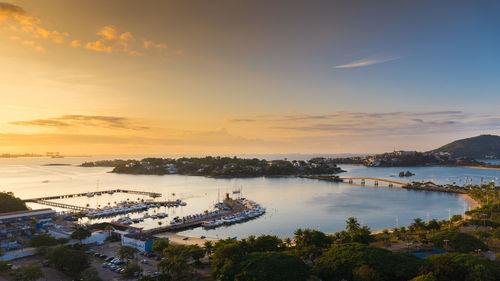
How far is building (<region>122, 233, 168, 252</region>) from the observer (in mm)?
20172

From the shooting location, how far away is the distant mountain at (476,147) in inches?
5979

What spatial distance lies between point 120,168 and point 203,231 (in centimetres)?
8037

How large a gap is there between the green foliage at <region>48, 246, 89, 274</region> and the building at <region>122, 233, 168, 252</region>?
4398 mm

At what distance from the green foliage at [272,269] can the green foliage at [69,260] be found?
8562mm

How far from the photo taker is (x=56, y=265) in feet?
52.9

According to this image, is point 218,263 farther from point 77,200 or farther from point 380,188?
point 380,188

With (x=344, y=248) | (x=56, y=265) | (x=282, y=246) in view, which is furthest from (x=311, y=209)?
(x=56, y=265)

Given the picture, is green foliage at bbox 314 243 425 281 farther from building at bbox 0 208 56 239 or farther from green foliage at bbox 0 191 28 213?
green foliage at bbox 0 191 28 213

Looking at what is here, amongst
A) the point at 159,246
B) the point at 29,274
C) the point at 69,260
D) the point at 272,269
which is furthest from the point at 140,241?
the point at 272,269

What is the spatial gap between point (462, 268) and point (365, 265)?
3755 millimetres

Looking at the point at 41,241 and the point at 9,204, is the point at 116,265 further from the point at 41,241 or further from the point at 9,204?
the point at 9,204

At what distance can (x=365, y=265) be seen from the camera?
41.7 ft

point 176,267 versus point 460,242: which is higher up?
point 460,242

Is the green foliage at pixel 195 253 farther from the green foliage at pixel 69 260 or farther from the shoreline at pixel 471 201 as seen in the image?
the shoreline at pixel 471 201
